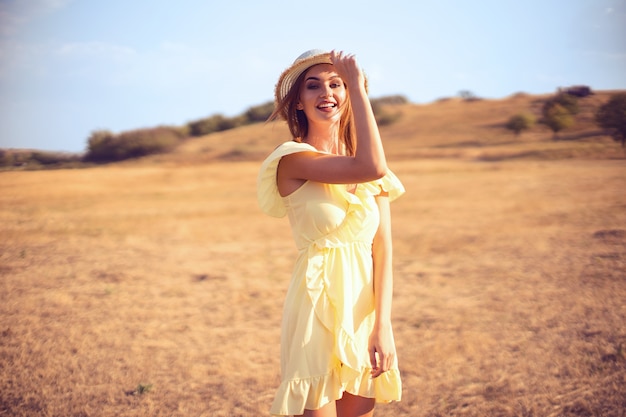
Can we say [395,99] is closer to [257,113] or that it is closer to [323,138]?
[257,113]

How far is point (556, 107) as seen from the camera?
2930 cm

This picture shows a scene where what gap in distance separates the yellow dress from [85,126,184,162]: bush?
86.3ft

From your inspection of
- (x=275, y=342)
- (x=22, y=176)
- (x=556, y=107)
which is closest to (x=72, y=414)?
(x=275, y=342)

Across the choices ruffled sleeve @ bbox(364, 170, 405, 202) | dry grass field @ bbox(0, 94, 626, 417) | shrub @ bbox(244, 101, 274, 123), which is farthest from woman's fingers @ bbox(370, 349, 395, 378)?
shrub @ bbox(244, 101, 274, 123)

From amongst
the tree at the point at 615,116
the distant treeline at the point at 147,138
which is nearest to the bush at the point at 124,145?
the distant treeline at the point at 147,138

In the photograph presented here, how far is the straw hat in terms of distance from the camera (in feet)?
7.48

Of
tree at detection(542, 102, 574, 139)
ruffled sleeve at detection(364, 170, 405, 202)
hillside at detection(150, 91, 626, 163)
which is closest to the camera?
ruffled sleeve at detection(364, 170, 405, 202)

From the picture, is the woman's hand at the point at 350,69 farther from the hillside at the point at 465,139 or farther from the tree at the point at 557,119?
the tree at the point at 557,119

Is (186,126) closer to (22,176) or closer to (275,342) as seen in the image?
(22,176)

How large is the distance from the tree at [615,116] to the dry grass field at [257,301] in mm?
6398

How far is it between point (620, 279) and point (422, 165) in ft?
54.7

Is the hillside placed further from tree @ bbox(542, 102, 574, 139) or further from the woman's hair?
the woman's hair

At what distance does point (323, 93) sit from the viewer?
230 centimetres

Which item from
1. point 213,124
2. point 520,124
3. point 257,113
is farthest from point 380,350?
point 257,113
